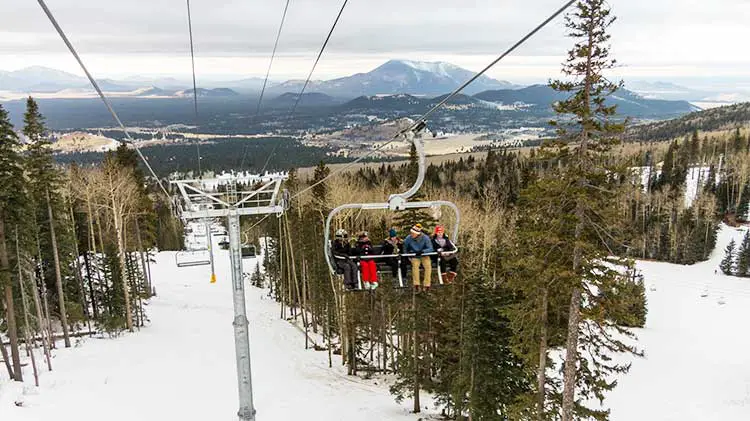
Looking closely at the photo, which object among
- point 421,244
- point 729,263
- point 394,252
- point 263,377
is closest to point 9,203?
point 263,377

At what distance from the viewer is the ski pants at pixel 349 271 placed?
12484mm

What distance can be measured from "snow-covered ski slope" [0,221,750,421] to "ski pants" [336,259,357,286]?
1181cm

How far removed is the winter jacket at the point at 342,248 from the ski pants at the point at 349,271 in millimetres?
236

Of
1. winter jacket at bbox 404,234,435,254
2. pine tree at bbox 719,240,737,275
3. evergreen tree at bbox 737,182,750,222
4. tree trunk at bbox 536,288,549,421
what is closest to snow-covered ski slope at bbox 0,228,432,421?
tree trunk at bbox 536,288,549,421

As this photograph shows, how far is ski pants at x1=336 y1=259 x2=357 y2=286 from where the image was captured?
1248 centimetres

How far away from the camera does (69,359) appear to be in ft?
85.5

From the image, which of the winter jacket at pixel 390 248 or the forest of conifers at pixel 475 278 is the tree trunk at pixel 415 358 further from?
the winter jacket at pixel 390 248

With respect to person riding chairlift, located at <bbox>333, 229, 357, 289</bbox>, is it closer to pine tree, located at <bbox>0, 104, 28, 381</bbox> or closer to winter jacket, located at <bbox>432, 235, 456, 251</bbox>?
winter jacket, located at <bbox>432, 235, 456, 251</bbox>

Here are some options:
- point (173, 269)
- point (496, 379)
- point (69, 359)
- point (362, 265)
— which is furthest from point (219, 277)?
point (362, 265)

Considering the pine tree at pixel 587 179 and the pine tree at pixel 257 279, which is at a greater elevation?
the pine tree at pixel 587 179

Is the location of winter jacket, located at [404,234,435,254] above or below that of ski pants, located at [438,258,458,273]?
above

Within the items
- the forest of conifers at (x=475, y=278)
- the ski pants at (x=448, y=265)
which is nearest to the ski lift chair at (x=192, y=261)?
the forest of conifers at (x=475, y=278)

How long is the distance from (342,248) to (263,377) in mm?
16674

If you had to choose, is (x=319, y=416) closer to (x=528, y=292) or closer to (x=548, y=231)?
(x=528, y=292)
